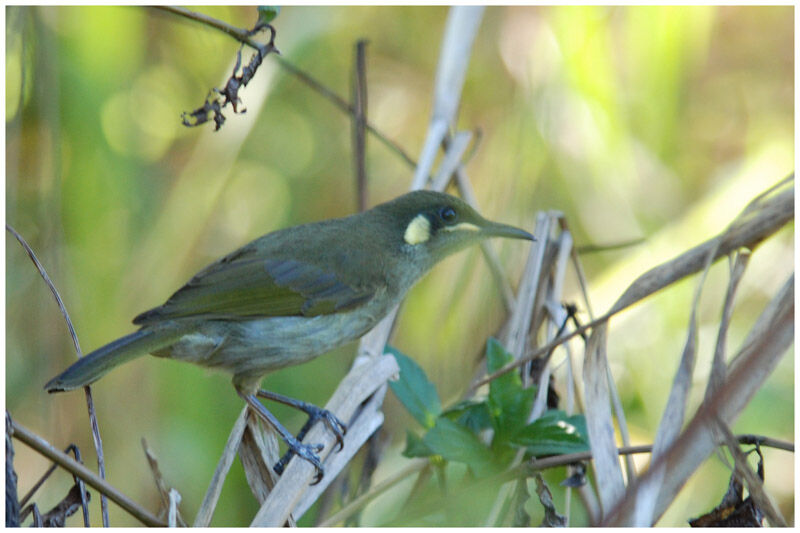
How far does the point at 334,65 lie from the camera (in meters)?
4.65

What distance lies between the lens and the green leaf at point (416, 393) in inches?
107

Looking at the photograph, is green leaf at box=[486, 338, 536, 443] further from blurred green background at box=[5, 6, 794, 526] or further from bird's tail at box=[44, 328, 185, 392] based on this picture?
bird's tail at box=[44, 328, 185, 392]

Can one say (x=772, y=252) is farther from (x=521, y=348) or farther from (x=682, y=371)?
(x=682, y=371)

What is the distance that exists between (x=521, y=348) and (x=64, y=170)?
7.26ft

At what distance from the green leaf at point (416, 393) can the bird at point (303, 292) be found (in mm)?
238

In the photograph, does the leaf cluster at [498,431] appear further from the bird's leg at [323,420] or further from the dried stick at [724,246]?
the dried stick at [724,246]

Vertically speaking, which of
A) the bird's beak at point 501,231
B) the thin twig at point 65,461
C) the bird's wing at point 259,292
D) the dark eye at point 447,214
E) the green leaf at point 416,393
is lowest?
the thin twig at point 65,461

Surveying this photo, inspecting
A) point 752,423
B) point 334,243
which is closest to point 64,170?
point 334,243

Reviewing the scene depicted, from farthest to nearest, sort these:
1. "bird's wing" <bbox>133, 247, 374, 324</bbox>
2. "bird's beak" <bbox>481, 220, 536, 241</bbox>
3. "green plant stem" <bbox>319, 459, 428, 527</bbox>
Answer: "bird's beak" <bbox>481, 220, 536, 241</bbox>
"bird's wing" <bbox>133, 247, 374, 324</bbox>
"green plant stem" <bbox>319, 459, 428, 527</bbox>

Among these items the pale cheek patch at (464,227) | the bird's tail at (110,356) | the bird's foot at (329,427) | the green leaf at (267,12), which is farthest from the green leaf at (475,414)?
the green leaf at (267,12)

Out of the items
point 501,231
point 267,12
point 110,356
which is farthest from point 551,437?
point 267,12

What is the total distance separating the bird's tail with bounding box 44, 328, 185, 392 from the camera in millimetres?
2264

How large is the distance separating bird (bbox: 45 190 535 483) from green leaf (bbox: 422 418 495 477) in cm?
40

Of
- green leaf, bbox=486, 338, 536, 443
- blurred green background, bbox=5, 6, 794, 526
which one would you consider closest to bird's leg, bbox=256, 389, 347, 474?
blurred green background, bbox=5, 6, 794, 526
